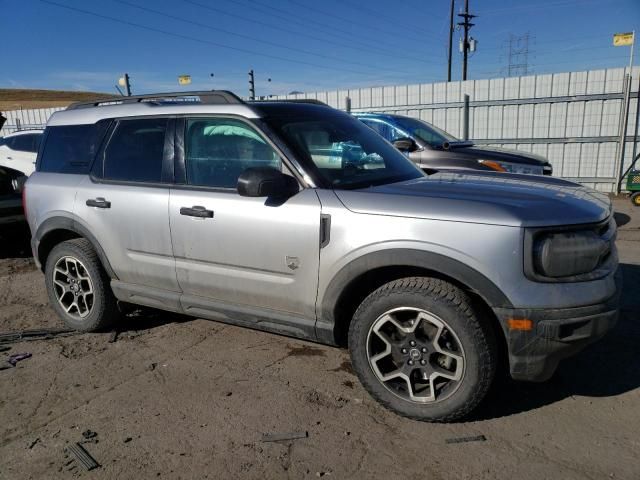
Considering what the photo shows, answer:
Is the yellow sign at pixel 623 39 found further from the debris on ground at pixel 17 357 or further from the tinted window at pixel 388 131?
the debris on ground at pixel 17 357

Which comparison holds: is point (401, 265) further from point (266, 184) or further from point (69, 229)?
point (69, 229)

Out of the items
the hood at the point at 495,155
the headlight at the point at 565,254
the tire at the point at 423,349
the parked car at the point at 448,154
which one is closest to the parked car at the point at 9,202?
the parked car at the point at 448,154

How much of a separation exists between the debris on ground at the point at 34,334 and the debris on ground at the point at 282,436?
95.8 inches

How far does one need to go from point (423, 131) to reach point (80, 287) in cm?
599

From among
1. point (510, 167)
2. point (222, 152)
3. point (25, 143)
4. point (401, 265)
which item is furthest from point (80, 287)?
point (25, 143)

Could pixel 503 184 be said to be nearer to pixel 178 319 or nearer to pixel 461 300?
pixel 461 300

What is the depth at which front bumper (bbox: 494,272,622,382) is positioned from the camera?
2541mm

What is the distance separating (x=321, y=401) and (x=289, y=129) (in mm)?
1781

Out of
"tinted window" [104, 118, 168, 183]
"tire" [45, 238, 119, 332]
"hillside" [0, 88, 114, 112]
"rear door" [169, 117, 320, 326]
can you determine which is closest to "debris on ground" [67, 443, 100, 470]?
"rear door" [169, 117, 320, 326]

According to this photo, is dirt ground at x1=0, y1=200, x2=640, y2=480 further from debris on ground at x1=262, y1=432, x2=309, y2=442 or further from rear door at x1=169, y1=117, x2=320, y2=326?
rear door at x1=169, y1=117, x2=320, y2=326

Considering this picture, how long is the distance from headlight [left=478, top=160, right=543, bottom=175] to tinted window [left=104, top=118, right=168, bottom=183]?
203 inches

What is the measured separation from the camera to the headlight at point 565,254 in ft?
8.34

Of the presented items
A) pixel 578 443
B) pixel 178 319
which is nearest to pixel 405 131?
pixel 178 319

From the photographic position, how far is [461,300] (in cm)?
270
